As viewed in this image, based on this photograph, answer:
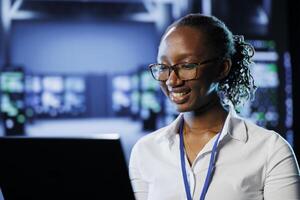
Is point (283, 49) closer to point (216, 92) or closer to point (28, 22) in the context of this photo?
point (28, 22)

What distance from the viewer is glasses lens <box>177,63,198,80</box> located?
3.85 feet

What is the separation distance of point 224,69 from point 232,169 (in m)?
0.27

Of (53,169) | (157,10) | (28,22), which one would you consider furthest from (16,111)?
(53,169)

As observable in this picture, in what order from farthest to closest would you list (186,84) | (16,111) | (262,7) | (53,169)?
1. (262,7)
2. (16,111)
3. (186,84)
4. (53,169)

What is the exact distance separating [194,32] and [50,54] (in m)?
2.10

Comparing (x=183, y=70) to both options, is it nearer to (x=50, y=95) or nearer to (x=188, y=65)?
(x=188, y=65)

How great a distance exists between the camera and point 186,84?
3.87 feet

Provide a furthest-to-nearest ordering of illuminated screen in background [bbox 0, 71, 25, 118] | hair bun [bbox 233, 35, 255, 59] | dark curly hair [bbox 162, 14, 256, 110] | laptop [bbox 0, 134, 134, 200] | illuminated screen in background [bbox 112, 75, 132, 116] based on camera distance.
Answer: illuminated screen in background [bbox 112, 75, 132, 116] → illuminated screen in background [bbox 0, 71, 25, 118] → hair bun [bbox 233, 35, 255, 59] → dark curly hair [bbox 162, 14, 256, 110] → laptop [bbox 0, 134, 134, 200]

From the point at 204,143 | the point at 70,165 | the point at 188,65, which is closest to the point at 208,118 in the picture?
the point at 204,143

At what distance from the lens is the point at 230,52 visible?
1290mm

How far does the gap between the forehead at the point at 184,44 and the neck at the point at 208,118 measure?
0.50 ft

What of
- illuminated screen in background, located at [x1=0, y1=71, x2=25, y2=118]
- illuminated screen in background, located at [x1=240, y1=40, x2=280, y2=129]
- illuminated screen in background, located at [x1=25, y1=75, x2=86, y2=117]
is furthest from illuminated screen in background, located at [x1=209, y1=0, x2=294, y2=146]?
illuminated screen in background, located at [x1=0, y1=71, x2=25, y2=118]

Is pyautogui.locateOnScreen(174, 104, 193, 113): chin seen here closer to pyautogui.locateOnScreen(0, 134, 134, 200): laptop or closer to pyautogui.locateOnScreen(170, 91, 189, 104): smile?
pyautogui.locateOnScreen(170, 91, 189, 104): smile

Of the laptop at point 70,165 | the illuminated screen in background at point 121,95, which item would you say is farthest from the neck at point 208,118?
the illuminated screen in background at point 121,95
